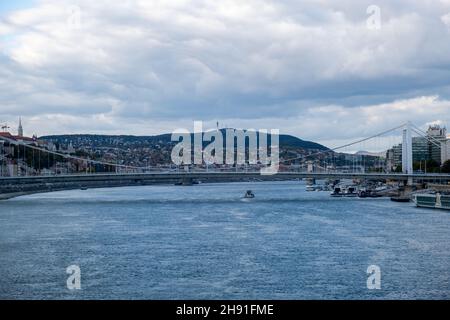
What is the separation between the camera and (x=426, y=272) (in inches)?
649

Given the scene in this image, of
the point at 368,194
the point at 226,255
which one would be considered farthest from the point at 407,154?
the point at 226,255

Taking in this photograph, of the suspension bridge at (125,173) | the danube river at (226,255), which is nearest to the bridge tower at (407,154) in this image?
the suspension bridge at (125,173)

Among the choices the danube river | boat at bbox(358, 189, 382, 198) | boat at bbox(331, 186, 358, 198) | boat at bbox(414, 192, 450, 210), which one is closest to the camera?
the danube river

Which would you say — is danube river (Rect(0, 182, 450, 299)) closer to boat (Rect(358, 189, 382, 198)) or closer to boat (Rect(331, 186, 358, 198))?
boat (Rect(358, 189, 382, 198))

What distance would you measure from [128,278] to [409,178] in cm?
3403

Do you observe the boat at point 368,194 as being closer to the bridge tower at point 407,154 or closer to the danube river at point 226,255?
the bridge tower at point 407,154

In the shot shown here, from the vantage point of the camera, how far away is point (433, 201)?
1512 inches

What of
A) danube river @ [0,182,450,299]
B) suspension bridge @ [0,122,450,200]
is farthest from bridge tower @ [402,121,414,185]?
danube river @ [0,182,450,299]

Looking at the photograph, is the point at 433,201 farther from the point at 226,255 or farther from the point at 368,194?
the point at 226,255

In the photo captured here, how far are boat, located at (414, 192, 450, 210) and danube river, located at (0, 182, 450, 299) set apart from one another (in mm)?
4406

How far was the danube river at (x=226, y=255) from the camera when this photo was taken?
14664 mm

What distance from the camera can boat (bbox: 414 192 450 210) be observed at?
37562 mm
